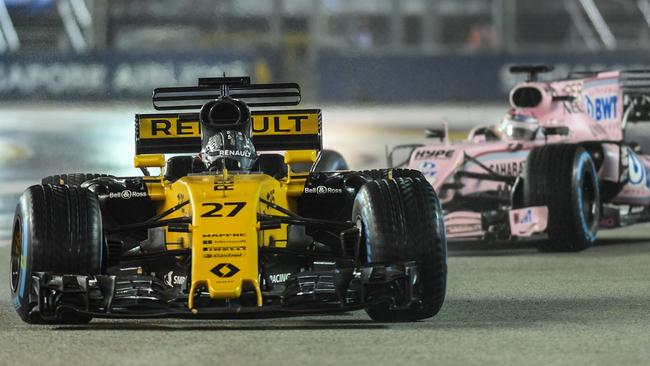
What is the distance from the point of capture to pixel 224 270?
8906mm

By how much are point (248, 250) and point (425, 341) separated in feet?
3.71

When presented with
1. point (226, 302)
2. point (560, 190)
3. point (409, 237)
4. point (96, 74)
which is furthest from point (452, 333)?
point (96, 74)

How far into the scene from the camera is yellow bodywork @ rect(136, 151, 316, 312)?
888cm

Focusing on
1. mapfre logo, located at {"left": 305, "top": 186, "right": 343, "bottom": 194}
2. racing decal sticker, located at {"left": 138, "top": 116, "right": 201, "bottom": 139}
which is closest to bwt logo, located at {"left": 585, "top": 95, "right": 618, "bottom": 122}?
racing decal sticker, located at {"left": 138, "top": 116, "right": 201, "bottom": 139}

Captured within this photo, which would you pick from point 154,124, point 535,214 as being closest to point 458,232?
point 535,214

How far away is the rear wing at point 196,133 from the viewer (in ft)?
38.9

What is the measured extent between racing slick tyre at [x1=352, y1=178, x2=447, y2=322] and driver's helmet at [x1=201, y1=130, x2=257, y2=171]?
1288mm

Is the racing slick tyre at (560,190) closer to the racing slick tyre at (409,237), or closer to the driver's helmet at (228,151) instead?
the driver's helmet at (228,151)

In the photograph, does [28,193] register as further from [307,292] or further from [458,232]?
[458,232]

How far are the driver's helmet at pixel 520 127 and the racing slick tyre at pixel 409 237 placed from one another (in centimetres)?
705

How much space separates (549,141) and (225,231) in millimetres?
8141

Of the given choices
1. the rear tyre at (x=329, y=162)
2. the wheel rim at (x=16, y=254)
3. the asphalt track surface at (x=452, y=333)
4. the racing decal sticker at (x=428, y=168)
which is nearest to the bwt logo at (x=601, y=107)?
the racing decal sticker at (x=428, y=168)

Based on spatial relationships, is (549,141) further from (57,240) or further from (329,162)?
(57,240)

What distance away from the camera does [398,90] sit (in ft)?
93.0
